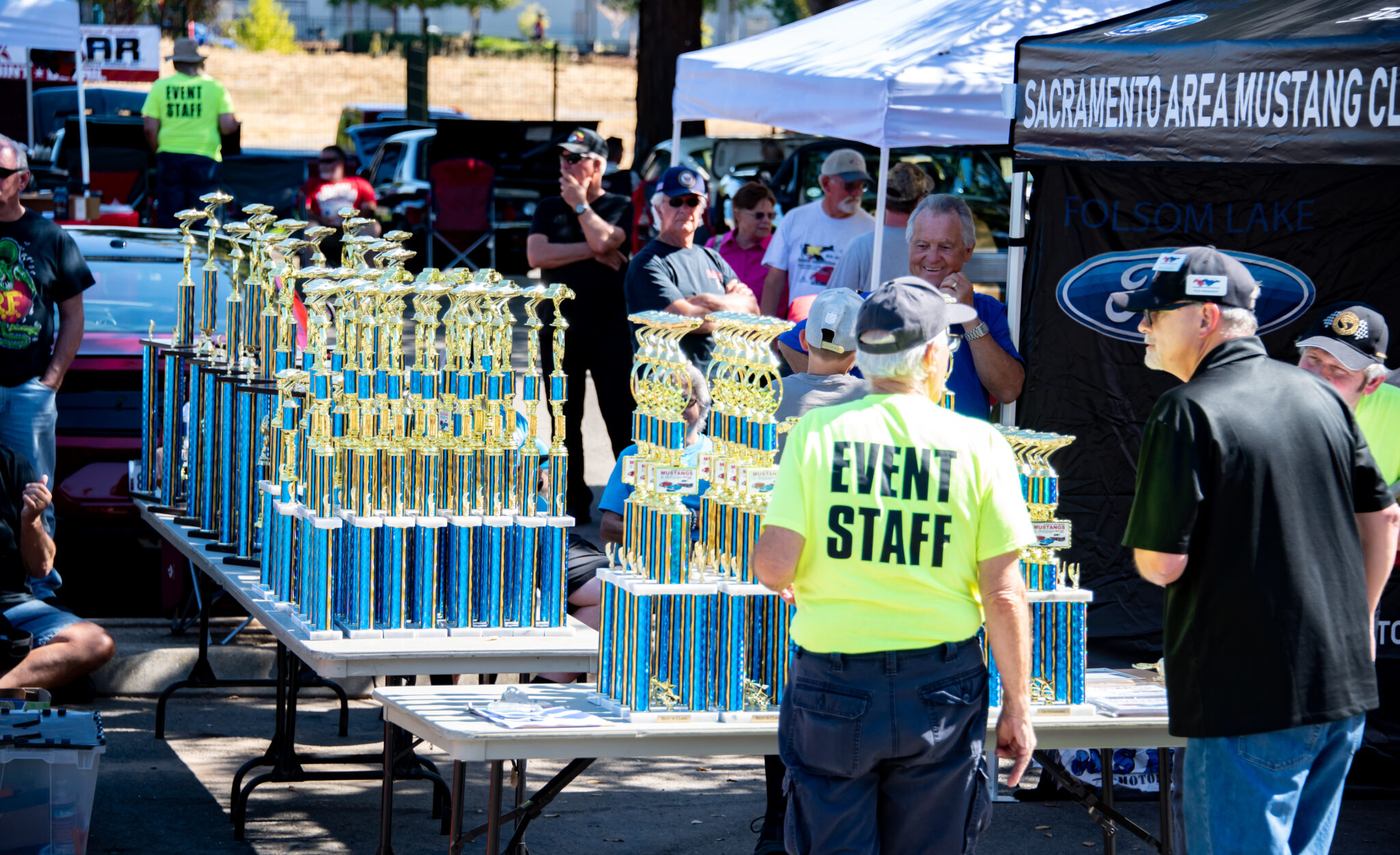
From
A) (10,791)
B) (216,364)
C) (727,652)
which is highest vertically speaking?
(216,364)

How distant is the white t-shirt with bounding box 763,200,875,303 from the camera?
27.4ft

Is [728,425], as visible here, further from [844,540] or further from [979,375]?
[979,375]

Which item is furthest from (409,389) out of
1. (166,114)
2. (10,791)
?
(166,114)

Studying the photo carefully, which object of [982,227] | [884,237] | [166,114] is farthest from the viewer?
[982,227]

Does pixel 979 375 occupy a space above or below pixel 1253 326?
below

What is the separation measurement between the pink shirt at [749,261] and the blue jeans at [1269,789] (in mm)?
5541

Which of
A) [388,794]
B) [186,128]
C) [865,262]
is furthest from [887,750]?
[186,128]

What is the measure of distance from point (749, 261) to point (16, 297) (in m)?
3.78

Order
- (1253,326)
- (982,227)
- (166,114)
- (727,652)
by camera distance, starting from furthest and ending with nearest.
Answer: (982,227), (166,114), (727,652), (1253,326)

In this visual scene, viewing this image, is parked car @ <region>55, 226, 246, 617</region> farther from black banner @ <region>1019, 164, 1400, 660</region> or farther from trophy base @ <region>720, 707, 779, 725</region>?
trophy base @ <region>720, 707, 779, 725</region>

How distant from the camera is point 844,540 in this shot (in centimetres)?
332

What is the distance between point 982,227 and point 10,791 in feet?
38.9

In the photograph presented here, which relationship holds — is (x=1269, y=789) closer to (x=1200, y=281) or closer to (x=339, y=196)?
(x=1200, y=281)

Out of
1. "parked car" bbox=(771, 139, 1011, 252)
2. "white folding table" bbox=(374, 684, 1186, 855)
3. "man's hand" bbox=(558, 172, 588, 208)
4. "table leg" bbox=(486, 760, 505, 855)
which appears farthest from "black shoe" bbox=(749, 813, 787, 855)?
"parked car" bbox=(771, 139, 1011, 252)
